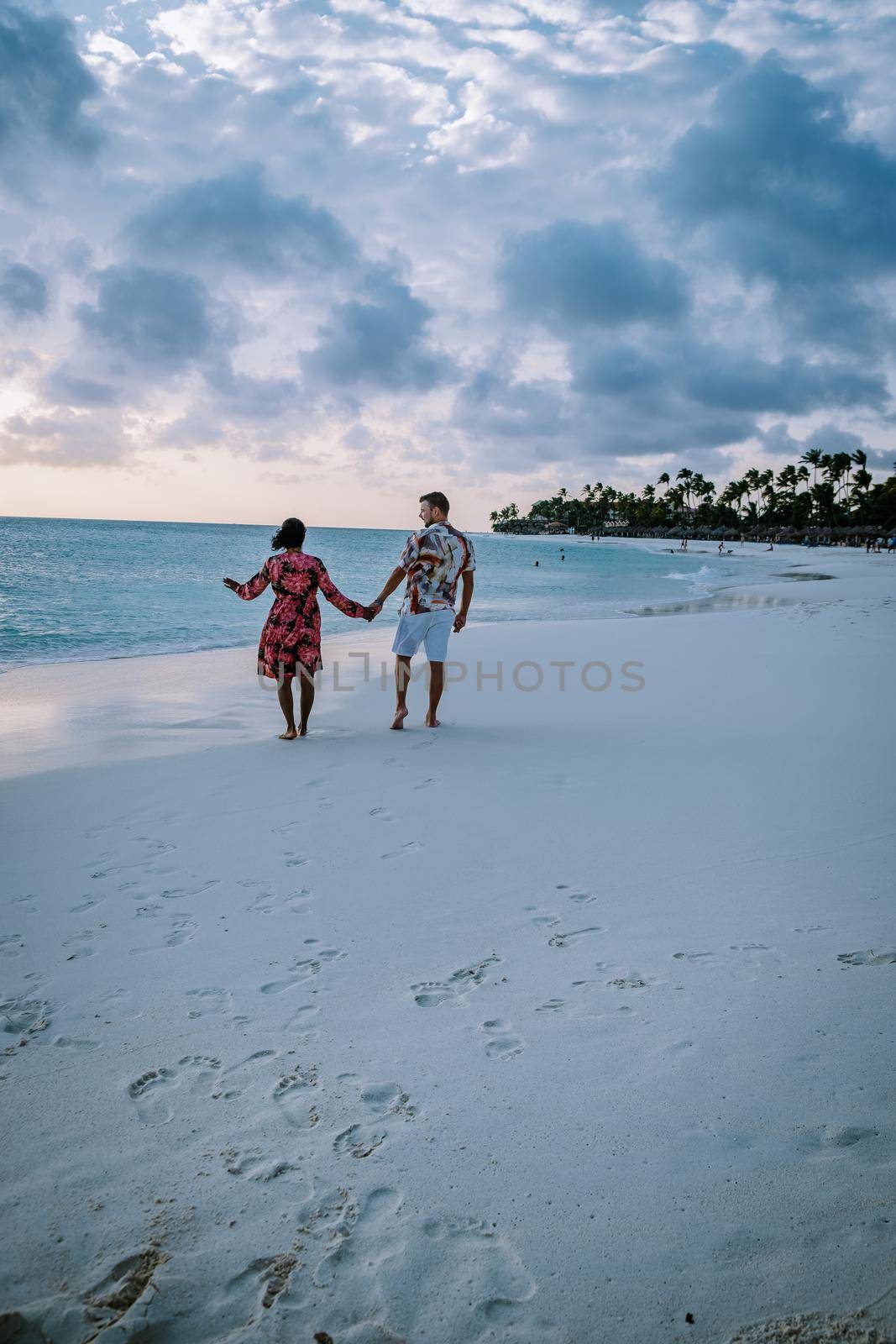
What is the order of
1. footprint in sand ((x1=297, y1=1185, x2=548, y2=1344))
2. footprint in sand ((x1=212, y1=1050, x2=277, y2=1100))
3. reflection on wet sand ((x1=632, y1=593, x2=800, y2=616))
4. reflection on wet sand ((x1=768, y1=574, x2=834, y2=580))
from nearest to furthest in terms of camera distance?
footprint in sand ((x1=297, y1=1185, x2=548, y2=1344)), footprint in sand ((x1=212, y1=1050, x2=277, y2=1100)), reflection on wet sand ((x1=632, y1=593, x2=800, y2=616)), reflection on wet sand ((x1=768, y1=574, x2=834, y2=580))

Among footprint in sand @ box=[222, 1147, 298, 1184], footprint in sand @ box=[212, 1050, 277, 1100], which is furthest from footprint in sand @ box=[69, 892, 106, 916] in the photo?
footprint in sand @ box=[222, 1147, 298, 1184]

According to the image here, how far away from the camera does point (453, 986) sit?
2.62m

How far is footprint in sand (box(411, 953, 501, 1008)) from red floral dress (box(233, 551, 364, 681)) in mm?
4016

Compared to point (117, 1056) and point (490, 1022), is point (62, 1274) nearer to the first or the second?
point (117, 1056)

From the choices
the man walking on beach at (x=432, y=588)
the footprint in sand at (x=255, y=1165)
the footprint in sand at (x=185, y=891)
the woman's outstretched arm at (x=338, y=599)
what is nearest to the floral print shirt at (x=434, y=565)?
the man walking on beach at (x=432, y=588)

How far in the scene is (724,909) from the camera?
3129 millimetres

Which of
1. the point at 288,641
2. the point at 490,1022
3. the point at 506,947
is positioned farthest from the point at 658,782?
the point at 288,641

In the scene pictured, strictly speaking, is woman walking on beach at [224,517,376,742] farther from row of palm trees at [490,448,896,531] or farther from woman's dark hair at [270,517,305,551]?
row of palm trees at [490,448,896,531]

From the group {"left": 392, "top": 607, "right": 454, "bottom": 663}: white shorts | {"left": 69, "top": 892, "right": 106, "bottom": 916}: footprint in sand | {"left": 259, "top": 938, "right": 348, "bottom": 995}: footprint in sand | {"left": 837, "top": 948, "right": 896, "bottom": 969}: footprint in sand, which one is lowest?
{"left": 69, "top": 892, "right": 106, "bottom": 916}: footprint in sand

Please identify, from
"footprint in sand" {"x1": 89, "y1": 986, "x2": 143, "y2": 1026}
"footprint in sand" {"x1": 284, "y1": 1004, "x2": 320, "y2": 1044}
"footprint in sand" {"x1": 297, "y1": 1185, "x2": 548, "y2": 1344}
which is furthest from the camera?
"footprint in sand" {"x1": 89, "y1": 986, "x2": 143, "y2": 1026}

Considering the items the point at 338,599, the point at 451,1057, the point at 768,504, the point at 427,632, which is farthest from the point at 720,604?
the point at 768,504

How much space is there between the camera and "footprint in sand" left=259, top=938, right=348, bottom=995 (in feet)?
8.64

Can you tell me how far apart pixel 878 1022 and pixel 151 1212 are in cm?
216

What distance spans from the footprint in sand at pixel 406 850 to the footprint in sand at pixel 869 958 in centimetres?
203
